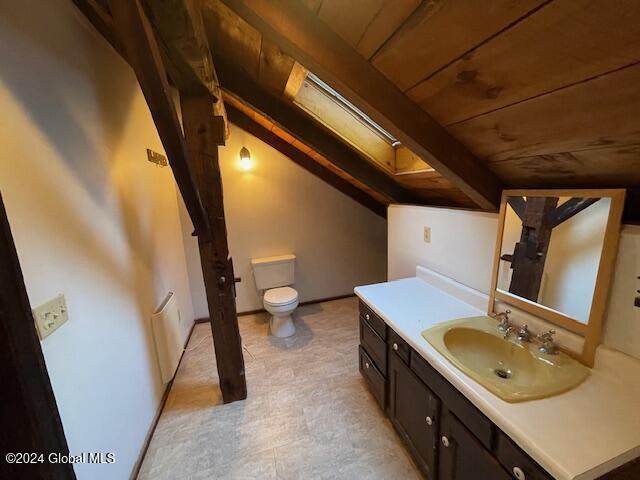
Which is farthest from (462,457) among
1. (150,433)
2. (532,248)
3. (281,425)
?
(150,433)

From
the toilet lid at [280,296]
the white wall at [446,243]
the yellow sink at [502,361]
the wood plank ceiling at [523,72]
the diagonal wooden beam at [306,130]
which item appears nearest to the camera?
the wood plank ceiling at [523,72]

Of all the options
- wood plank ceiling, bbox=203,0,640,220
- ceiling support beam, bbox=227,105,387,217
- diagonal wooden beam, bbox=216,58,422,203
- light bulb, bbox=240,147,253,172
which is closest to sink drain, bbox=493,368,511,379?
wood plank ceiling, bbox=203,0,640,220

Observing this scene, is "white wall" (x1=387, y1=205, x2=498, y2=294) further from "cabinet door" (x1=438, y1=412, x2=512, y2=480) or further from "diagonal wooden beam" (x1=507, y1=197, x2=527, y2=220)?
"cabinet door" (x1=438, y1=412, x2=512, y2=480)

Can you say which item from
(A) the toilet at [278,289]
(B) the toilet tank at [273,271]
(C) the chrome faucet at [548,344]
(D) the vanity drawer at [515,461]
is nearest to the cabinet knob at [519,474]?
(D) the vanity drawer at [515,461]

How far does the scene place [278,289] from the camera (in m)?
2.90

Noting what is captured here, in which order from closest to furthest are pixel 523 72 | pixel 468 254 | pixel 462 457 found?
pixel 523 72, pixel 462 457, pixel 468 254

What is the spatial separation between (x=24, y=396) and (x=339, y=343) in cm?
217

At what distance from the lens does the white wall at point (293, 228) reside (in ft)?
9.46

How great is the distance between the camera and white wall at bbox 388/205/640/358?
3.06ft

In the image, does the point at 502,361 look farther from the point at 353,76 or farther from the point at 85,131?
the point at 85,131

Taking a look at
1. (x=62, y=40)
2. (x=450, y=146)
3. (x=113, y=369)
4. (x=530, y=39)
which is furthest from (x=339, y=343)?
(x=62, y=40)

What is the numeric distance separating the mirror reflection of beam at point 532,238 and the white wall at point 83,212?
1.99m

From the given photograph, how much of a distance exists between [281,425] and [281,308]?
1.03 metres

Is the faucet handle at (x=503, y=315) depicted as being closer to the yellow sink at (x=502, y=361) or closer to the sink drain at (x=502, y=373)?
the yellow sink at (x=502, y=361)
